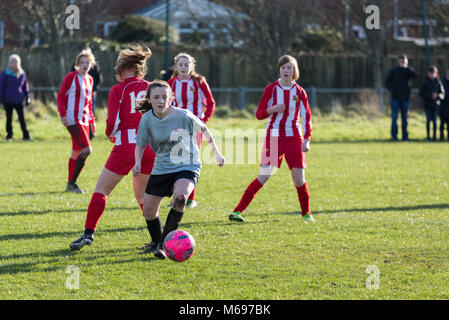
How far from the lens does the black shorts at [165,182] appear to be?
6.03 metres

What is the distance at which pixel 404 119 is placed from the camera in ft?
65.5

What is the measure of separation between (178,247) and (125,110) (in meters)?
1.50

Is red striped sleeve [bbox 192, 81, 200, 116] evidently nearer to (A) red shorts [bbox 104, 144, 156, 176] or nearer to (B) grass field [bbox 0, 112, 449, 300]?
(B) grass field [bbox 0, 112, 449, 300]

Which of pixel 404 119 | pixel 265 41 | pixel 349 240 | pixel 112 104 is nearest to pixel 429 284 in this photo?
pixel 349 240

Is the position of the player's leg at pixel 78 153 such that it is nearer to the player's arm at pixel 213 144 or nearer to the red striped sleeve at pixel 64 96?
the red striped sleeve at pixel 64 96

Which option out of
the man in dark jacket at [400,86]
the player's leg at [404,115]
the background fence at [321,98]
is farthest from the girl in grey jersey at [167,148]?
the background fence at [321,98]

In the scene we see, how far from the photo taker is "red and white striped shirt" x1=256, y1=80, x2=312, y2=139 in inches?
316

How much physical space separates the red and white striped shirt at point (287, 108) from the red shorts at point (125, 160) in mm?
1962

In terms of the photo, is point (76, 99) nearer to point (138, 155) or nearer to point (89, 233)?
point (89, 233)

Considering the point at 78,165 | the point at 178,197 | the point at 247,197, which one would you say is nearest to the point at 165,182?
the point at 178,197

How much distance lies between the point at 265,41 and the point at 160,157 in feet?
81.0

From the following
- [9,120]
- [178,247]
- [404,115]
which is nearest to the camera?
[178,247]

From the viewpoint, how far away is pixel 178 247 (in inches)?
228

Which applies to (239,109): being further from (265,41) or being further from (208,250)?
(208,250)
